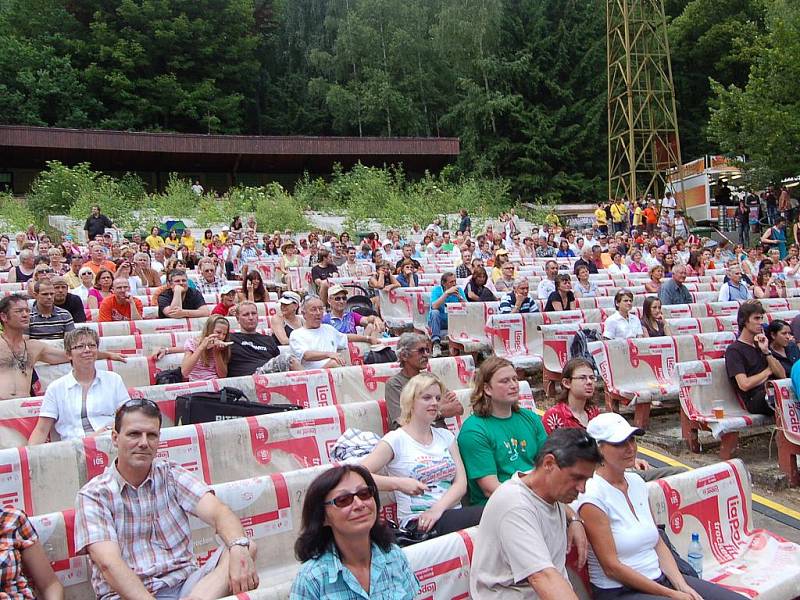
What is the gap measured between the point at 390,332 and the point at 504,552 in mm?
9229

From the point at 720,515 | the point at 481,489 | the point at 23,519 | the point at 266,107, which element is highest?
the point at 266,107

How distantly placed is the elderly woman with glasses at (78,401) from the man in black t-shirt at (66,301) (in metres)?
2.70

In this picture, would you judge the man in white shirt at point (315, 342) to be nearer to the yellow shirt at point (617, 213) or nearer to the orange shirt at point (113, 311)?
the orange shirt at point (113, 311)

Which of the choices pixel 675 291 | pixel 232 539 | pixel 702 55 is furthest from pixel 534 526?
pixel 702 55

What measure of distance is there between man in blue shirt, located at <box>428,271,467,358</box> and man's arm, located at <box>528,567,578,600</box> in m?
7.95

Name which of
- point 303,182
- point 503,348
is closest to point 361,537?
point 503,348

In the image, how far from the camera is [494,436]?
4293mm

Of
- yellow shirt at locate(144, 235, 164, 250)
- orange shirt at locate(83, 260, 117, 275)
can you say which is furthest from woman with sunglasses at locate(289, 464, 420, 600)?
yellow shirt at locate(144, 235, 164, 250)

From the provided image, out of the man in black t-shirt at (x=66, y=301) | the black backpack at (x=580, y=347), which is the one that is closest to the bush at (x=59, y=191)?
the man in black t-shirt at (x=66, y=301)

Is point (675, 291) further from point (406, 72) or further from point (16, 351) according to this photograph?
point (406, 72)

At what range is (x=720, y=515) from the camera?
4.45 metres

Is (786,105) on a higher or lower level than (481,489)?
higher

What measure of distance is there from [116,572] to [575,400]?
296 cm

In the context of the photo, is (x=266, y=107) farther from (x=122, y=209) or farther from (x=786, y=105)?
(x=786, y=105)
